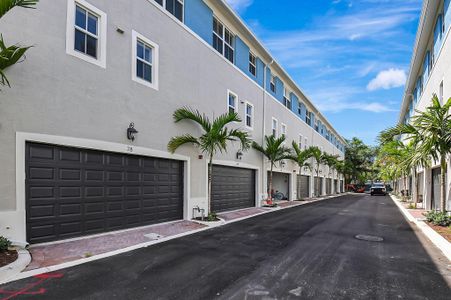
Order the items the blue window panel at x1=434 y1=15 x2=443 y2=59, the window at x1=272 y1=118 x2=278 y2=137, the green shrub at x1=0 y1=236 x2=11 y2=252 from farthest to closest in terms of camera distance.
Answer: the window at x1=272 y1=118 x2=278 y2=137 < the blue window panel at x1=434 y1=15 x2=443 y2=59 < the green shrub at x1=0 y1=236 x2=11 y2=252

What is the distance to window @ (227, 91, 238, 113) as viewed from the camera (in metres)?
15.1

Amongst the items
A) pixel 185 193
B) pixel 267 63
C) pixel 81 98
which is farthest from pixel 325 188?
pixel 81 98

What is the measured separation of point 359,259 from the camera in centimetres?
650

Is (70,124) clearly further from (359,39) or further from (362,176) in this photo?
(362,176)

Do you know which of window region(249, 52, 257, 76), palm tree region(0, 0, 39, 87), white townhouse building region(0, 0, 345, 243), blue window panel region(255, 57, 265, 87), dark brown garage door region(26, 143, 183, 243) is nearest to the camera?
palm tree region(0, 0, 39, 87)

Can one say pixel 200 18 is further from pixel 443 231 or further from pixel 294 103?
pixel 294 103

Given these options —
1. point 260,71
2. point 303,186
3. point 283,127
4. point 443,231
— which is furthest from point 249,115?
point 303,186

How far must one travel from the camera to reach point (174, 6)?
11.2m

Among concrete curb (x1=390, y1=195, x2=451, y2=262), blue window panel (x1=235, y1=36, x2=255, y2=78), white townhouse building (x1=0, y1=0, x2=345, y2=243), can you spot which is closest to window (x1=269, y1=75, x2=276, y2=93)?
blue window panel (x1=235, y1=36, x2=255, y2=78)

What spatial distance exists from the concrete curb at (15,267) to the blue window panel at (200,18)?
381 inches

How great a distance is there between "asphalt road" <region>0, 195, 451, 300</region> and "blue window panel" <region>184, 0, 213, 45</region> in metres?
8.57

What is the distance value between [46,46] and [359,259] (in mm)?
8521

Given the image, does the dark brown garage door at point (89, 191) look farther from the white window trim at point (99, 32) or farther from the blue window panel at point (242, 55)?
the blue window panel at point (242, 55)

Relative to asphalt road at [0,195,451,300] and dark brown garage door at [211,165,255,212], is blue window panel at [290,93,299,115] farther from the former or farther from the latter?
asphalt road at [0,195,451,300]
